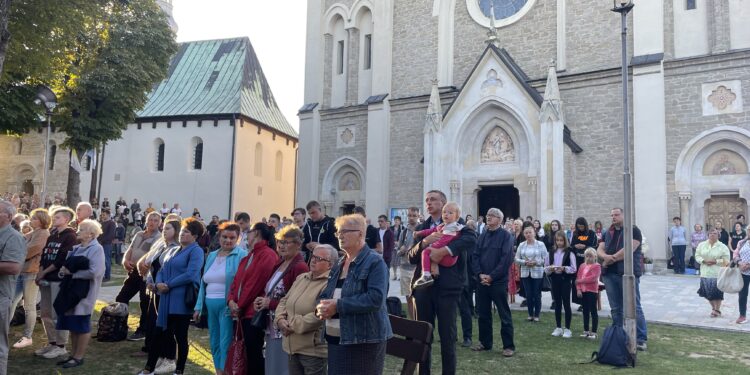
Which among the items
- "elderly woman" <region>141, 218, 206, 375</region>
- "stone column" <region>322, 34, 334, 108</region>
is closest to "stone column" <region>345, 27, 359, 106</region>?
"stone column" <region>322, 34, 334, 108</region>

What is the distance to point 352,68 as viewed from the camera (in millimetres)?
25297

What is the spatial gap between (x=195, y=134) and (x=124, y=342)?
26787mm

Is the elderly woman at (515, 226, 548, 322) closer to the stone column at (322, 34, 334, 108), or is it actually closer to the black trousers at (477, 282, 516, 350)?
the black trousers at (477, 282, 516, 350)

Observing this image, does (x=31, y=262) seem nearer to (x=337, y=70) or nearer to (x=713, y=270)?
(x=713, y=270)

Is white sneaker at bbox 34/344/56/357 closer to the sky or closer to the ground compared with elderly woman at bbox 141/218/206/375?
closer to the ground

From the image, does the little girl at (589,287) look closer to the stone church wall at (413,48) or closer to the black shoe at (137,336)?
the black shoe at (137,336)

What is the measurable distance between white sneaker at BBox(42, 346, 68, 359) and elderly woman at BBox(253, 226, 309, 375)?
367 cm

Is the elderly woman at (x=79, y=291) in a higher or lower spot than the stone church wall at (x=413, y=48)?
lower

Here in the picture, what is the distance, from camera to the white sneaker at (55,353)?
688cm

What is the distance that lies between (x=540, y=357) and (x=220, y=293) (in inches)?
169

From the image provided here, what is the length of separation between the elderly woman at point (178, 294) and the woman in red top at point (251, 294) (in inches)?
33.5

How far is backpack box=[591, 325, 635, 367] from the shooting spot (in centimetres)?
680

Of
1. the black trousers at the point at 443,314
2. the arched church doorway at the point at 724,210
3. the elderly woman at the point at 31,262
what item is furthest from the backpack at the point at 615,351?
the arched church doorway at the point at 724,210

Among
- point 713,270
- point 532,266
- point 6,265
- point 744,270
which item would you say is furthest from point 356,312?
point 713,270
